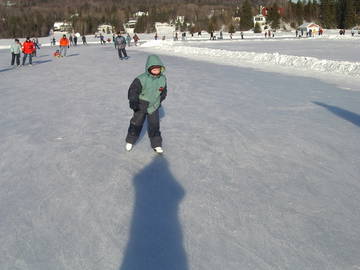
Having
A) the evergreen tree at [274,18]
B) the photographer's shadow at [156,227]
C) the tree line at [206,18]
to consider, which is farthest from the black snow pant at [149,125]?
the evergreen tree at [274,18]

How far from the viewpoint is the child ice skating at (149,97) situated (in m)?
3.46

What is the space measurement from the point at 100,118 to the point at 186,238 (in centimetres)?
363

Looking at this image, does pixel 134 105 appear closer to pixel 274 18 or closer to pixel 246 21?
pixel 274 18

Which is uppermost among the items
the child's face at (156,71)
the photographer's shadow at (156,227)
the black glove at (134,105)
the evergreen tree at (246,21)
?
the evergreen tree at (246,21)

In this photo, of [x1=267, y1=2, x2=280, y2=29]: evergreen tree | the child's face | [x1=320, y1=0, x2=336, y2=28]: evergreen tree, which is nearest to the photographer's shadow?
the child's face

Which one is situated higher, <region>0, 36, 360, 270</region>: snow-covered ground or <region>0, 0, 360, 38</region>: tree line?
<region>0, 0, 360, 38</region>: tree line

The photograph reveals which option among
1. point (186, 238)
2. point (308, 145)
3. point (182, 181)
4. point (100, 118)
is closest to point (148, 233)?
point (186, 238)

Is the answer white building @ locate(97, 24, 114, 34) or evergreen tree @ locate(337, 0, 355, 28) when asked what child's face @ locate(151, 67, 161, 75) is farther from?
white building @ locate(97, 24, 114, 34)

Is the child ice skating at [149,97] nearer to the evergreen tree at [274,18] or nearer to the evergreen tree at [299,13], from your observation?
the evergreen tree at [274,18]

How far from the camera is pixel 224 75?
34.2 feet

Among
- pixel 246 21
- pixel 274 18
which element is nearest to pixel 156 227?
pixel 274 18

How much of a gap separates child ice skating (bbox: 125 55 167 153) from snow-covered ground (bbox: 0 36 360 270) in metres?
0.21

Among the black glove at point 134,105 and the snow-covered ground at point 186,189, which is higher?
the black glove at point 134,105

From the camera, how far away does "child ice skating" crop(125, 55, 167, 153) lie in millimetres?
3463
